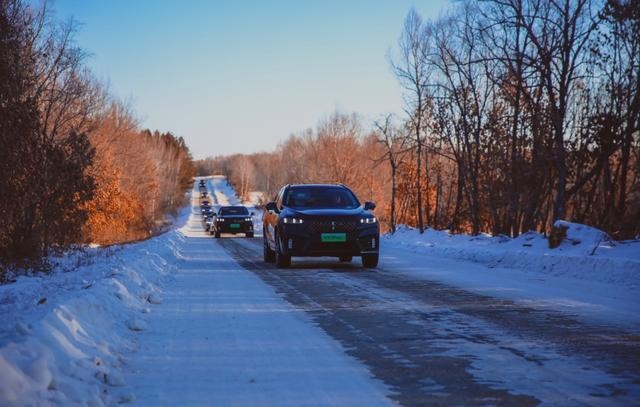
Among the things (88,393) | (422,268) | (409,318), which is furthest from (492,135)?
(88,393)

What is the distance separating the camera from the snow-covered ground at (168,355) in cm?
388

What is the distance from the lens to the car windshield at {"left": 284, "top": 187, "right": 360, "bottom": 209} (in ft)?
46.2

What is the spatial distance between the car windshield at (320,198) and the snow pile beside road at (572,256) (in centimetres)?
335

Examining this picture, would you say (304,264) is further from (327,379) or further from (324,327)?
(327,379)

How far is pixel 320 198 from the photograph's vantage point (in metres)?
14.3

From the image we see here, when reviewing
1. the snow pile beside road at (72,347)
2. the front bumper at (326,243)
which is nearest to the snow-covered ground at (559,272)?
the front bumper at (326,243)

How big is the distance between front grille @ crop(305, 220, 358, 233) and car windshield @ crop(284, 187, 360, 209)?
100 centimetres

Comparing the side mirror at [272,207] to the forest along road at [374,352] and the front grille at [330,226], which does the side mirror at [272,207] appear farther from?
the forest along road at [374,352]

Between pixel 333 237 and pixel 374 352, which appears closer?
pixel 374 352

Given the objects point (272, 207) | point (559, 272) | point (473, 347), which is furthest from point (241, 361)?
point (272, 207)

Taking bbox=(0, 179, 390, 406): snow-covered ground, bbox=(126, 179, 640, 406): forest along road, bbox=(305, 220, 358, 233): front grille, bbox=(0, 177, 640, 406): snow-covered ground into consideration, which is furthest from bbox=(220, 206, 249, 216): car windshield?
bbox=(0, 179, 390, 406): snow-covered ground

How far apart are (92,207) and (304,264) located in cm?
2393

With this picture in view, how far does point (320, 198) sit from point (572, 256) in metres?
5.38

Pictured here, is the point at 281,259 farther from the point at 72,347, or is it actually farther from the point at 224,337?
the point at 72,347
